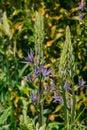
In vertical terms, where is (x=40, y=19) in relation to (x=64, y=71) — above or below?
above

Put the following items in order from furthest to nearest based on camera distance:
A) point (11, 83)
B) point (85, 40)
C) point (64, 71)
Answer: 1. point (85, 40)
2. point (11, 83)
3. point (64, 71)

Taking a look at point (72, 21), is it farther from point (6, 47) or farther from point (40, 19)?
point (40, 19)

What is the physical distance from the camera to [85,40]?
327 centimetres

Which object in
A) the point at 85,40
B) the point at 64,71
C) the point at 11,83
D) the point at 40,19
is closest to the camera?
the point at 64,71

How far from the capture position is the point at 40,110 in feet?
6.01

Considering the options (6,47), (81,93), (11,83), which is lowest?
(81,93)

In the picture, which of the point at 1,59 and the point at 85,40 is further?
the point at 85,40

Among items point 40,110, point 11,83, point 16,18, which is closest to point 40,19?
point 40,110

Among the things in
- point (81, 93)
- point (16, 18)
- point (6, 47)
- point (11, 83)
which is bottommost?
point (81, 93)

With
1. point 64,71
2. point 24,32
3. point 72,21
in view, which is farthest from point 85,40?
point 64,71

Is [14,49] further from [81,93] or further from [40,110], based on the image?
[40,110]

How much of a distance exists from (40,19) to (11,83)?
141cm

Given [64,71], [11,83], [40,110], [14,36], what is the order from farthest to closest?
[14,36] → [11,83] → [40,110] → [64,71]

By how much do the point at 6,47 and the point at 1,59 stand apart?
39cm
